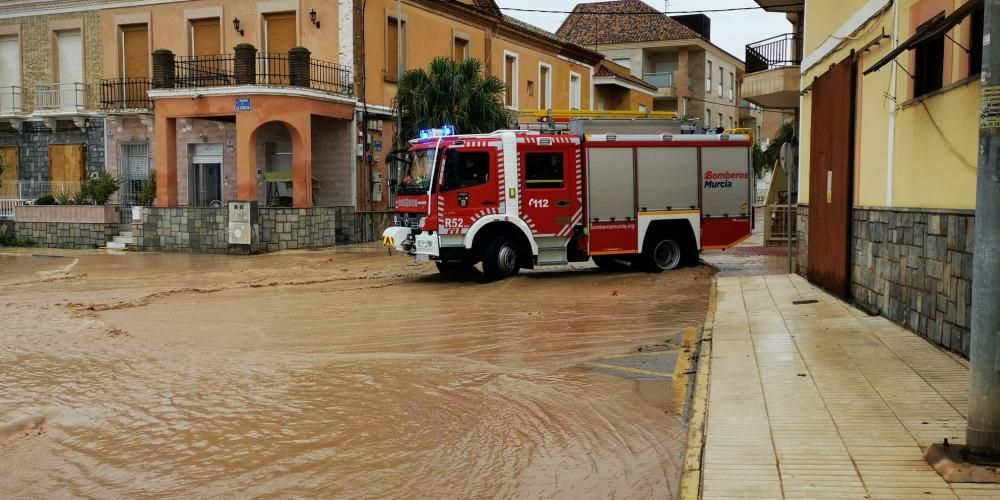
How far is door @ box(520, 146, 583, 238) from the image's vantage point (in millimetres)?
15602

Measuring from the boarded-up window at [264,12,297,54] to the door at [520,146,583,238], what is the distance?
1283 cm

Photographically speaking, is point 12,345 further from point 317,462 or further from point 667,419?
point 667,419

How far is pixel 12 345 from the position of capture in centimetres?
1013

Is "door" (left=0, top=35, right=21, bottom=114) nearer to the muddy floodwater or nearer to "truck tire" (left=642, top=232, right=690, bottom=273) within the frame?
the muddy floodwater

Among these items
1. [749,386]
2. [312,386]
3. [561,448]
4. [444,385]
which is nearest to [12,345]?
[312,386]

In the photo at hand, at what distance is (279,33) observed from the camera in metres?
26.0

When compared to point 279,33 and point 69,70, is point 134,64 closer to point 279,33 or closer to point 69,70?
point 69,70

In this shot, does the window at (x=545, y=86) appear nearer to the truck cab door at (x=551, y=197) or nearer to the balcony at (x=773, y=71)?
the balcony at (x=773, y=71)

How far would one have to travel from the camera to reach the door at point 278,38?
84.2 ft

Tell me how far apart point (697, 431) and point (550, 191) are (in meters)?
10.2

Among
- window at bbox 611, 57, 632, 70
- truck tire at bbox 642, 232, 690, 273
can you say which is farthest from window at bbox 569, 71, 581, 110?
truck tire at bbox 642, 232, 690, 273

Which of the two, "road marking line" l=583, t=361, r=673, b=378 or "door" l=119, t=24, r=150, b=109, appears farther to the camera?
"door" l=119, t=24, r=150, b=109

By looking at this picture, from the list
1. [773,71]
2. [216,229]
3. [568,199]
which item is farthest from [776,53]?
[216,229]

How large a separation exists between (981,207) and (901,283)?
4705 mm
